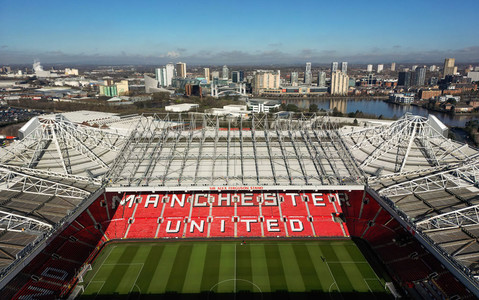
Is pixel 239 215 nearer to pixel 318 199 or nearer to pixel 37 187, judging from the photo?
pixel 318 199

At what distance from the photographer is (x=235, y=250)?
111 ft

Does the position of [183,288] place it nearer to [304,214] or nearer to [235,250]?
[235,250]

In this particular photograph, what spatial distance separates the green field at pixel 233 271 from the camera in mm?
27844

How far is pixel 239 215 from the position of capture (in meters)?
37.5

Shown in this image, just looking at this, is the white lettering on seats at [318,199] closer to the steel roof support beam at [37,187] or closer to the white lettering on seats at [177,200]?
the white lettering on seats at [177,200]

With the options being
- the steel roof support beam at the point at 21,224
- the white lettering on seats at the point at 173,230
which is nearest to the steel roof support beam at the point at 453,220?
the white lettering on seats at the point at 173,230

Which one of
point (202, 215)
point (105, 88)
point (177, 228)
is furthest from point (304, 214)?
point (105, 88)

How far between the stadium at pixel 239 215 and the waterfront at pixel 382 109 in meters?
85.7

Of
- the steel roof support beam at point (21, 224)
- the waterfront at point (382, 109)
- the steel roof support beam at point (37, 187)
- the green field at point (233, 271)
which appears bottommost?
the green field at point (233, 271)

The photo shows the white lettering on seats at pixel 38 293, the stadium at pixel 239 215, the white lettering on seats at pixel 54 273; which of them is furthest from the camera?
the white lettering on seats at pixel 54 273

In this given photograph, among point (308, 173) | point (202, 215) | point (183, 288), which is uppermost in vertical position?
point (308, 173)

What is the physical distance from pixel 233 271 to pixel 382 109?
156m

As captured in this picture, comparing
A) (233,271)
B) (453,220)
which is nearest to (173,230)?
(233,271)

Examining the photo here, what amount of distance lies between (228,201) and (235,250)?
7.06 metres
